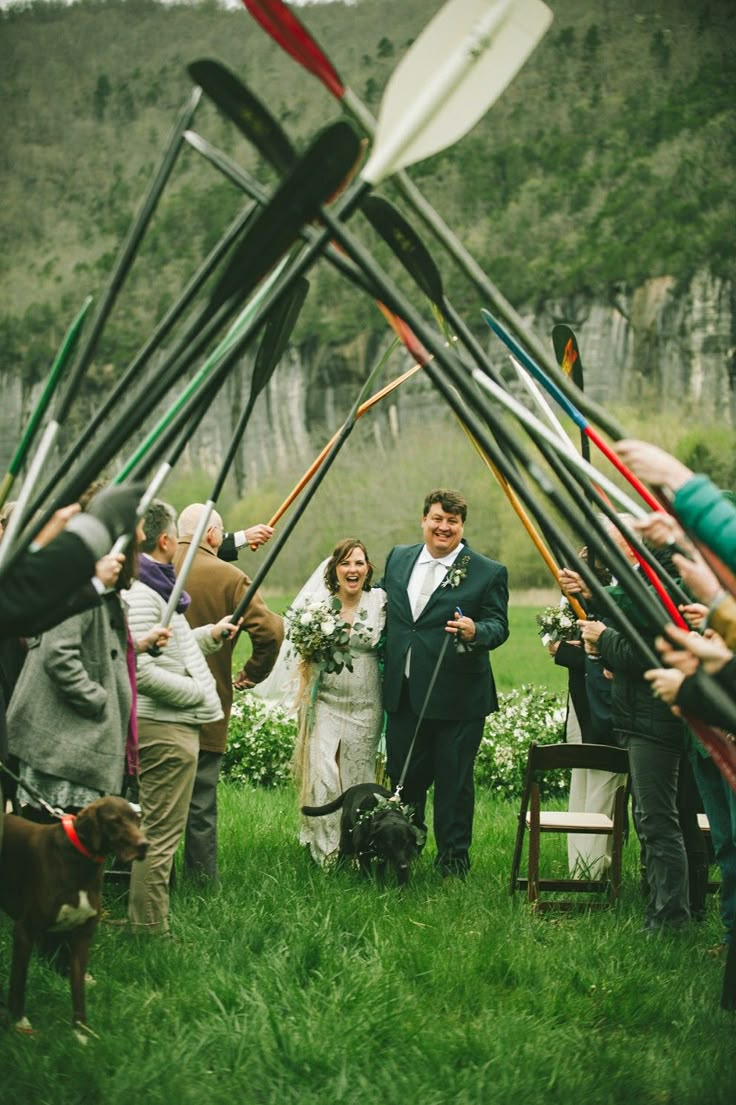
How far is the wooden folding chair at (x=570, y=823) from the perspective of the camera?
6.39 m

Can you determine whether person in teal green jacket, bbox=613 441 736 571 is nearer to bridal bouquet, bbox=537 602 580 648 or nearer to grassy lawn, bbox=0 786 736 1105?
grassy lawn, bbox=0 786 736 1105

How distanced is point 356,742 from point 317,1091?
375 centimetres

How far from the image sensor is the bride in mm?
7539

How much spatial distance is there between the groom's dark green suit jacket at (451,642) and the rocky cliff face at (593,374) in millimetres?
35306

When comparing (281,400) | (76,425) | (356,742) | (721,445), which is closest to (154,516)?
(356,742)

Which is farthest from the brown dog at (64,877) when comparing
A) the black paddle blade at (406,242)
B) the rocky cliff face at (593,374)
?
the rocky cliff face at (593,374)

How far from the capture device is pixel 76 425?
55.7 m

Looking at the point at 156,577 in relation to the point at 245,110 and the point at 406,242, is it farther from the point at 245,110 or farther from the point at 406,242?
the point at 245,110

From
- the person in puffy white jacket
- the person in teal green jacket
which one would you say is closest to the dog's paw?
the person in puffy white jacket

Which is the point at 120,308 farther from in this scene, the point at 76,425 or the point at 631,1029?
the point at 631,1029

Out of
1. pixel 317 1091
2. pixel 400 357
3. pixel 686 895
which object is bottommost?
pixel 317 1091

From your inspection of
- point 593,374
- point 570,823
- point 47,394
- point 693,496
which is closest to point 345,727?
point 570,823

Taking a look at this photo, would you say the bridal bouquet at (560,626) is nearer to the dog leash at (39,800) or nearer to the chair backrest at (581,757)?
the chair backrest at (581,757)

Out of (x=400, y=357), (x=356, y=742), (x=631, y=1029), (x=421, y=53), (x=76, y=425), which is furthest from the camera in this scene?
(x=76, y=425)
